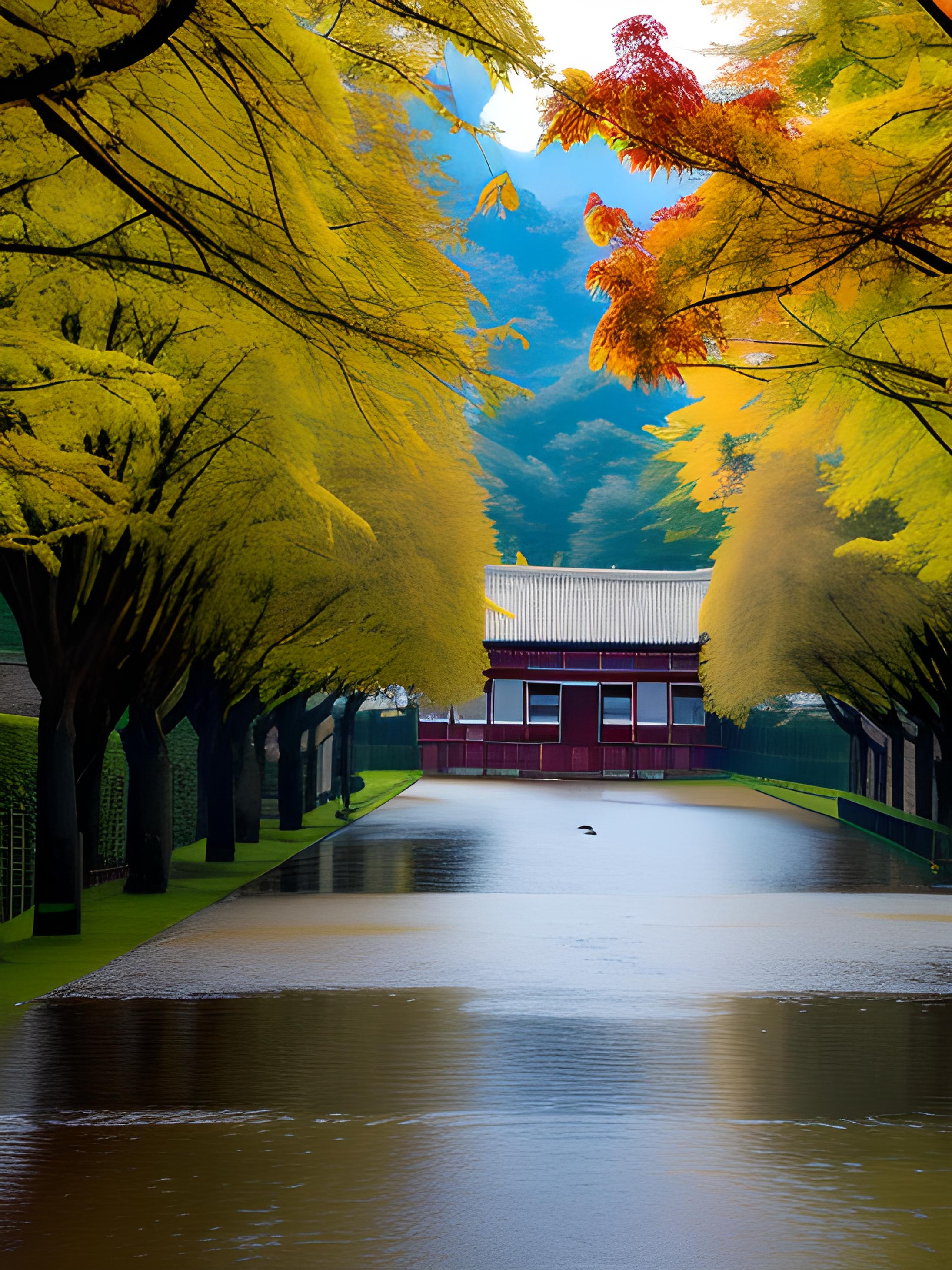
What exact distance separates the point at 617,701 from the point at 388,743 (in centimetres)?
1004

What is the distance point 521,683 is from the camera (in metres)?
63.8

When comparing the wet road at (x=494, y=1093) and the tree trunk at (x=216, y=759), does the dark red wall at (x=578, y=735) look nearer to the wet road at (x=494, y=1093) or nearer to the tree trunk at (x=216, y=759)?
the tree trunk at (x=216, y=759)

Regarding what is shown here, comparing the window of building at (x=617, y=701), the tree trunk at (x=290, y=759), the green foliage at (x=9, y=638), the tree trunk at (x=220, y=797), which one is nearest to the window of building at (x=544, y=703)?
the window of building at (x=617, y=701)

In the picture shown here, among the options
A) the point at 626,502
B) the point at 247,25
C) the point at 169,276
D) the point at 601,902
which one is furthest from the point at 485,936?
the point at 626,502

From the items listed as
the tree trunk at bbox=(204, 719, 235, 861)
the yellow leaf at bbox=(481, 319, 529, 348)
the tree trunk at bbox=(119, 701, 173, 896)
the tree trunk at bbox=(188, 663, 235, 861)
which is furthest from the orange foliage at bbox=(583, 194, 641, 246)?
the tree trunk at bbox=(204, 719, 235, 861)

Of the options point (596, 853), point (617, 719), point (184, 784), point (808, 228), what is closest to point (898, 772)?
point (596, 853)

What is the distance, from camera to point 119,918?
17062 mm

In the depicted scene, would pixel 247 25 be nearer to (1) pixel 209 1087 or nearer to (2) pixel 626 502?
(1) pixel 209 1087

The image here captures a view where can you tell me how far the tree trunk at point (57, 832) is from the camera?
1552 centimetres

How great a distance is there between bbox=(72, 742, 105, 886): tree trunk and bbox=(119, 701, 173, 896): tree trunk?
0.48 m

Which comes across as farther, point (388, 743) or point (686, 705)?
point (686, 705)

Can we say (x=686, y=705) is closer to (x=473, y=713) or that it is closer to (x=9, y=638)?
(x=473, y=713)

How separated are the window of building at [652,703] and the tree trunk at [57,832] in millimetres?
48963

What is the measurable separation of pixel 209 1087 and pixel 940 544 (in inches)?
432
